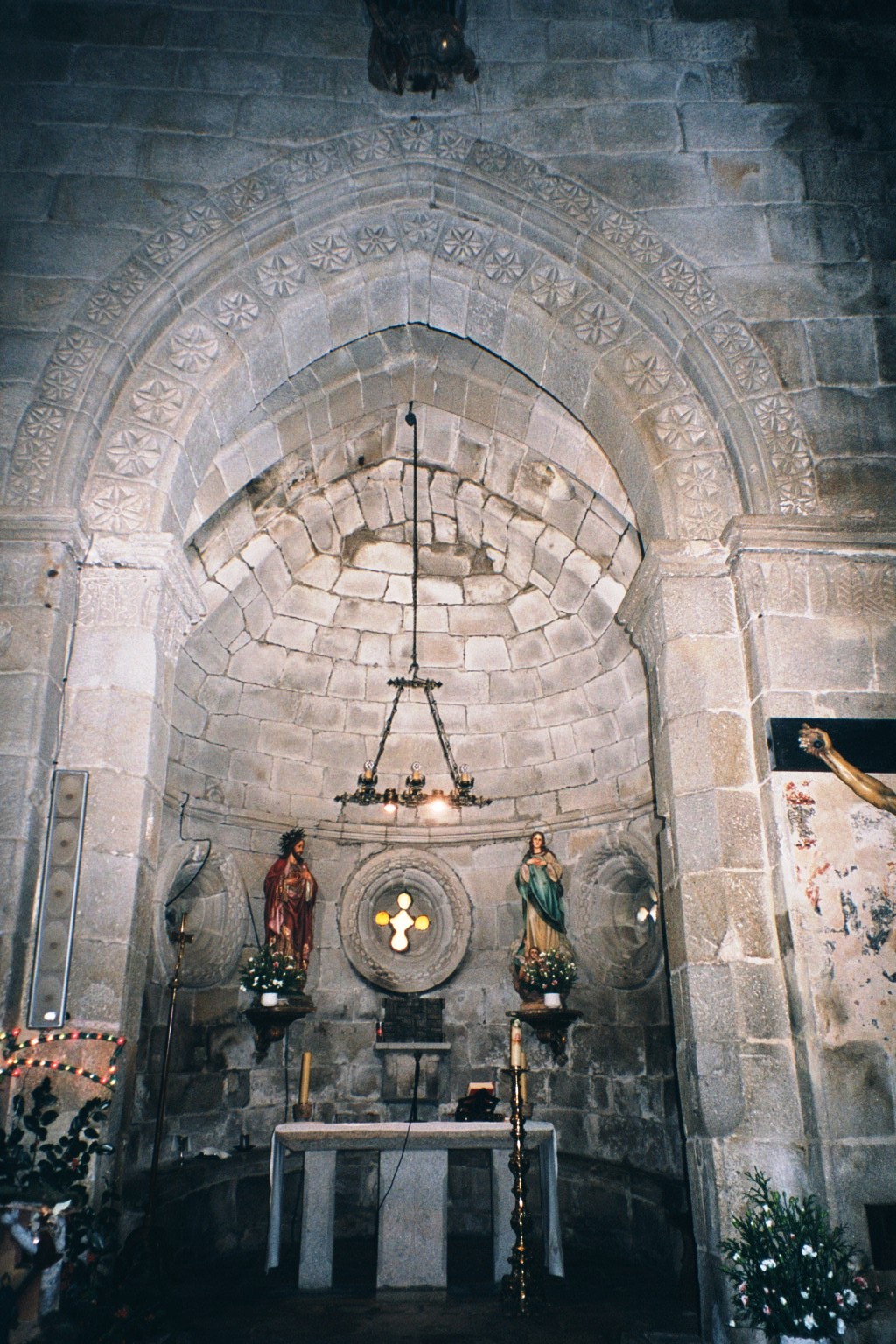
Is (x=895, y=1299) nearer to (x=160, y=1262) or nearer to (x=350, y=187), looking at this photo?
(x=160, y=1262)

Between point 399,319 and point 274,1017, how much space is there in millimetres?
4820

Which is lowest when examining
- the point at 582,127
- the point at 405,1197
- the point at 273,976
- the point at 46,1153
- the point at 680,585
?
the point at 405,1197

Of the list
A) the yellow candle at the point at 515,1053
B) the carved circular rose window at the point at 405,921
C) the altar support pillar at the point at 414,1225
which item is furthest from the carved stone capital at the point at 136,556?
the carved circular rose window at the point at 405,921

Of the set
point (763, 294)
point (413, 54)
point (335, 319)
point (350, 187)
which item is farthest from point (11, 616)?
point (763, 294)

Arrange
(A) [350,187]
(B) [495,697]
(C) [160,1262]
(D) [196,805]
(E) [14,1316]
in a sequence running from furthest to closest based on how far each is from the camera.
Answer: (B) [495,697], (D) [196,805], (A) [350,187], (C) [160,1262], (E) [14,1316]

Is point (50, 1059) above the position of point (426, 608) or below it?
below

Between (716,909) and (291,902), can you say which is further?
(291,902)

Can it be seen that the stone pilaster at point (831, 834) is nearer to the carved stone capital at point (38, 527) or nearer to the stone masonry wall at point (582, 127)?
the stone masonry wall at point (582, 127)

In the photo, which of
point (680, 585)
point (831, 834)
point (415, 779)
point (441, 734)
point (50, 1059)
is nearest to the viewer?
point (50, 1059)

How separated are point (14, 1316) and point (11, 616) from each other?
2832mm

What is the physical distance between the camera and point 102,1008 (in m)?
4.16

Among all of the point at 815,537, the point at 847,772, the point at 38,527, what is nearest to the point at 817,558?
the point at 815,537

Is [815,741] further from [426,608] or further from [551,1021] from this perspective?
[426,608]

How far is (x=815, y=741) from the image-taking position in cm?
443
